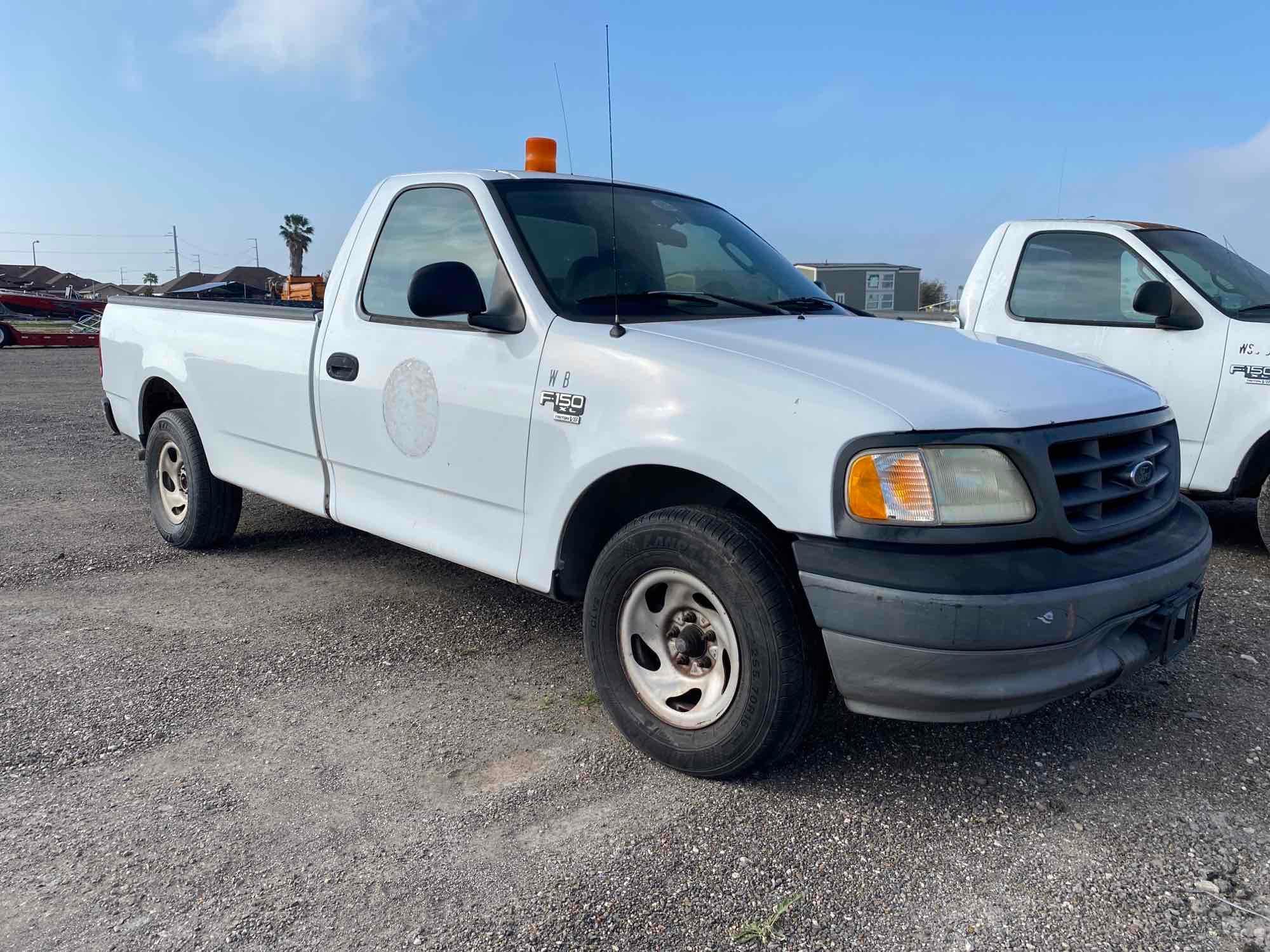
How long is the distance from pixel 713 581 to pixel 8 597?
12.1 feet

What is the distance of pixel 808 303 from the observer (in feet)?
13.0

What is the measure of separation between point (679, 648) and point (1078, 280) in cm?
415

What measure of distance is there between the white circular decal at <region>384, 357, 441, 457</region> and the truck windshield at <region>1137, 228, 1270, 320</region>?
4.23 meters

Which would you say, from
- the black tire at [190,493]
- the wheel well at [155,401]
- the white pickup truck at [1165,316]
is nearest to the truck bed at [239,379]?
the wheel well at [155,401]

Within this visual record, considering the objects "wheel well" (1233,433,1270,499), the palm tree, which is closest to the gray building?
"wheel well" (1233,433,1270,499)

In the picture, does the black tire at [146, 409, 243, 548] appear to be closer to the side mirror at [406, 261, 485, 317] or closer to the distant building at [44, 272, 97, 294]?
the side mirror at [406, 261, 485, 317]

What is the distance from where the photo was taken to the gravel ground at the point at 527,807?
2293 mm

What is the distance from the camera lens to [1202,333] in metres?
5.24

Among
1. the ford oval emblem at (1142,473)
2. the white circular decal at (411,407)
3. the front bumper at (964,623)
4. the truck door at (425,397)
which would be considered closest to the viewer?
the front bumper at (964,623)

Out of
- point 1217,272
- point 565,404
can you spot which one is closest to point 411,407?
point 565,404

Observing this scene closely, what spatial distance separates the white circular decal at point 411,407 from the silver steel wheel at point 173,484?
2089mm

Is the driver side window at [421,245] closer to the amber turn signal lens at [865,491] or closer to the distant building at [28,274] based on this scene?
the amber turn signal lens at [865,491]

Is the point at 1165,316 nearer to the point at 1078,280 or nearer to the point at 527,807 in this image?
the point at 1078,280

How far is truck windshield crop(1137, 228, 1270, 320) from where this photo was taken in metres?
5.29
